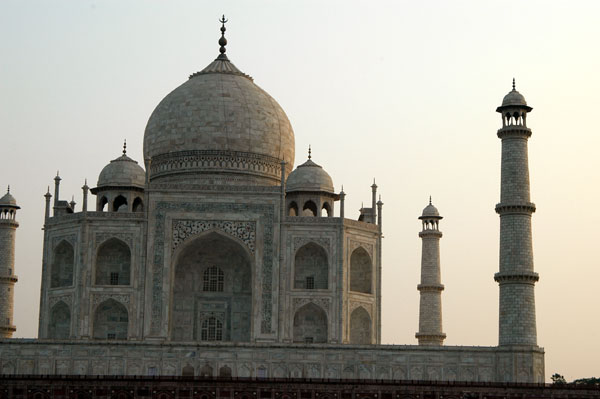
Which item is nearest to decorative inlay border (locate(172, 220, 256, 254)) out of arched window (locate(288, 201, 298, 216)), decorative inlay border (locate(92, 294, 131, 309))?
decorative inlay border (locate(92, 294, 131, 309))

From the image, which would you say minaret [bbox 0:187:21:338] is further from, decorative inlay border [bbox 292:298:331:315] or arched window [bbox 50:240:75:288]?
decorative inlay border [bbox 292:298:331:315]

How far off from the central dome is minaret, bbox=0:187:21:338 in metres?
4.77

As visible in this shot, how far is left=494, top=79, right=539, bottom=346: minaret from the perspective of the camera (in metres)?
30.5

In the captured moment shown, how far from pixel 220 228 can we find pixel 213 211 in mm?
526

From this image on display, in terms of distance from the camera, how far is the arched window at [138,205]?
120ft

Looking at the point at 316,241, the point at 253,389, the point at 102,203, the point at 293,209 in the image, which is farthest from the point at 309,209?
the point at 253,389

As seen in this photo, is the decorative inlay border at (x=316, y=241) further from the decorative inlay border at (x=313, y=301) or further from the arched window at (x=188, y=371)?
the arched window at (x=188, y=371)

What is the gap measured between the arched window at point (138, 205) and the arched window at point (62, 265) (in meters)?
2.56

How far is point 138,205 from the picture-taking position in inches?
1444

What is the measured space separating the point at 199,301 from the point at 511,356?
9464 mm

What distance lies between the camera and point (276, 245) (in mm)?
34094

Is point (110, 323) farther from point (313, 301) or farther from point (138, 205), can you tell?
point (313, 301)

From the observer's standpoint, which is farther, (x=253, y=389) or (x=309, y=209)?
(x=309, y=209)

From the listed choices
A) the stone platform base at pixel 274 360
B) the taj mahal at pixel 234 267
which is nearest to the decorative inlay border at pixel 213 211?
the taj mahal at pixel 234 267
